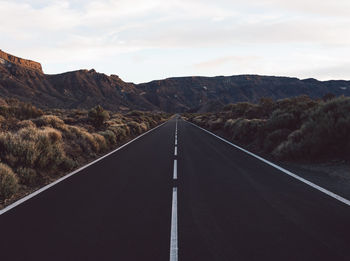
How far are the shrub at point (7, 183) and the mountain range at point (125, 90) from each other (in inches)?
3122

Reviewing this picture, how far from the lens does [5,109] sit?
20969 mm

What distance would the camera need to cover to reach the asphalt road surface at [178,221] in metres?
3.54

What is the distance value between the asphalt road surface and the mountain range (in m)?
80.8

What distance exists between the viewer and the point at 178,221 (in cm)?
454

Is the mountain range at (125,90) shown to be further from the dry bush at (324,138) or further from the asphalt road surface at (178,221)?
the asphalt road surface at (178,221)

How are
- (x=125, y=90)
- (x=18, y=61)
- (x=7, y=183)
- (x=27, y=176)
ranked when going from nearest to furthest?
(x=7, y=183)
(x=27, y=176)
(x=18, y=61)
(x=125, y=90)

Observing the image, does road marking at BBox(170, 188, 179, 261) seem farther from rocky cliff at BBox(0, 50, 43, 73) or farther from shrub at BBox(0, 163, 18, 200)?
rocky cliff at BBox(0, 50, 43, 73)

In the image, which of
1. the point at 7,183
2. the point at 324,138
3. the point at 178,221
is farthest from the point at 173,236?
the point at 324,138

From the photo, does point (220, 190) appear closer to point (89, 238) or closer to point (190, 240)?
point (190, 240)

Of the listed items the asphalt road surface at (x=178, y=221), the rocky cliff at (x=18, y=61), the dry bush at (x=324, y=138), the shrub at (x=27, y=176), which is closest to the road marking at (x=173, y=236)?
the asphalt road surface at (x=178, y=221)

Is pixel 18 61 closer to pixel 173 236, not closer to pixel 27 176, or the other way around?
pixel 27 176

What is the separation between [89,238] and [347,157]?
915cm

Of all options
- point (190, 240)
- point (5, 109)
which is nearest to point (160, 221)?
point (190, 240)

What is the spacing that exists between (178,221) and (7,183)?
4352 millimetres
